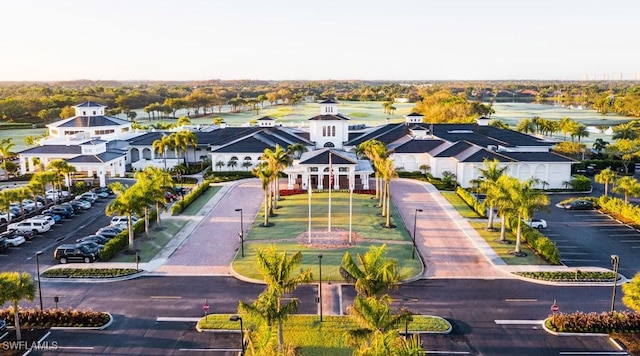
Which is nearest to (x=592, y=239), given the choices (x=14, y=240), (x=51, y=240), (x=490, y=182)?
(x=490, y=182)

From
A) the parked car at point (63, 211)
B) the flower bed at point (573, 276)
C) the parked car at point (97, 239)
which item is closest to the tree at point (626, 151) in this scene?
the flower bed at point (573, 276)

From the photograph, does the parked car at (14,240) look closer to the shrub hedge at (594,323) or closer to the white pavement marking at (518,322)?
the white pavement marking at (518,322)

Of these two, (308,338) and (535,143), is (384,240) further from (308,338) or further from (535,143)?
(535,143)

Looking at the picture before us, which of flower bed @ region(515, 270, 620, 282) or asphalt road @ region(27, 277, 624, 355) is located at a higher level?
flower bed @ region(515, 270, 620, 282)

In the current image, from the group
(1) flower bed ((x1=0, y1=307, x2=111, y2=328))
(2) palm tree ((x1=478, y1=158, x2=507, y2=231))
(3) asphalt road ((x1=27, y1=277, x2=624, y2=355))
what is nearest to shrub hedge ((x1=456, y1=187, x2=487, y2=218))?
(2) palm tree ((x1=478, y1=158, x2=507, y2=231))

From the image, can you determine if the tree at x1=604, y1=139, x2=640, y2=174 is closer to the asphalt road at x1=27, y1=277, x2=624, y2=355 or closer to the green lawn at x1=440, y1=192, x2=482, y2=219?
the green lawn at x1=440, y1=192, x2=482, y2=219

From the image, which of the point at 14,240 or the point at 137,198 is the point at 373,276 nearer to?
the point at 137,198

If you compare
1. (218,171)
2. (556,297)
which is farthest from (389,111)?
(556,297)
